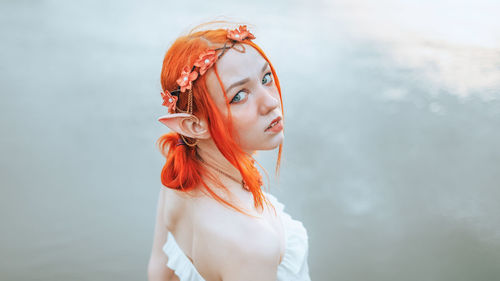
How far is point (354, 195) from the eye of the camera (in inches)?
88.4

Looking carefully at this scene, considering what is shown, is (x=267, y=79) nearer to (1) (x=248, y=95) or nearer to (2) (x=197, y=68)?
(1) (x=248, y=95)

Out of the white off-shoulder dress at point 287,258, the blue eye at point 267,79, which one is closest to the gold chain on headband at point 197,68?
the blue eye at point 267,79

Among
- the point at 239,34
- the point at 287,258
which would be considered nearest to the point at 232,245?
the point at 287,258

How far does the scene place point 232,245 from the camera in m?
1.03

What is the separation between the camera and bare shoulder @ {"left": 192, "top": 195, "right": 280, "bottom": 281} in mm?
1010

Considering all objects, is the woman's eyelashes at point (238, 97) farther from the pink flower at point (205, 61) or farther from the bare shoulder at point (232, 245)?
the bare shoulder at point (232, 245)

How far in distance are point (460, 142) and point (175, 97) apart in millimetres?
1770

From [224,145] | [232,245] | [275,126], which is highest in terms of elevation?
[275,126]

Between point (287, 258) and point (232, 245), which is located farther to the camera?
point (287, 258)

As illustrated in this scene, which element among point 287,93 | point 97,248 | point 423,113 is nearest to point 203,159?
point 97,248

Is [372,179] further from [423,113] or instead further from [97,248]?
[97,248]

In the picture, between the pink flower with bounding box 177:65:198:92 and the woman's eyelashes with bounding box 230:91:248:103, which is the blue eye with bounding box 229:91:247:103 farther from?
the pink flower with bounding box 177:65:198:92

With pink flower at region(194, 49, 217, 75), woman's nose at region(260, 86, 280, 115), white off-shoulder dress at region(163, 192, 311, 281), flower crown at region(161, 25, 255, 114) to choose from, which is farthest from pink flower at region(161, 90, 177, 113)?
white off-shoulder dress at region(163, 192, 311, 281)

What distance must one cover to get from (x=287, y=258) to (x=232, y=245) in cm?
23
